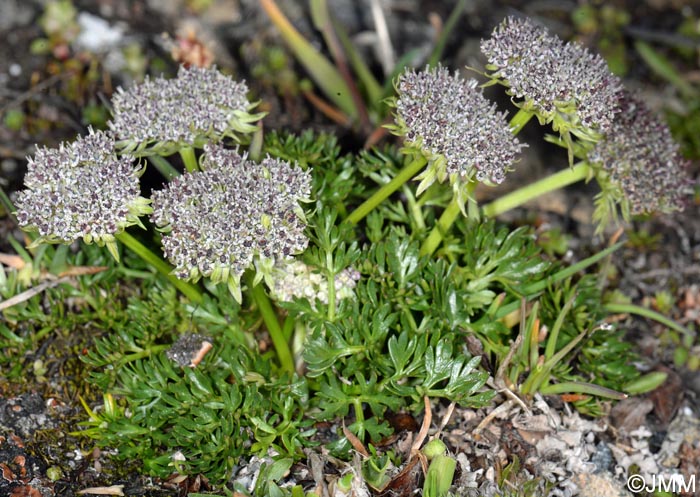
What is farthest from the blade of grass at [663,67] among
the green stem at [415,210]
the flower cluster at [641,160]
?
the green stem at [415,210]

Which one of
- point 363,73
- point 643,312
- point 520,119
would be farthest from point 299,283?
point 363,73

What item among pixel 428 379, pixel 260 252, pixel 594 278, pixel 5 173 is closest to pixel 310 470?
pixel 428 379

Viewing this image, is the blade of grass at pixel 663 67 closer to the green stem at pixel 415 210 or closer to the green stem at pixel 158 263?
the green stem at pixel 415 210

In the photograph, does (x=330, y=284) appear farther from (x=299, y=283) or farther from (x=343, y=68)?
(x=343, y=68)

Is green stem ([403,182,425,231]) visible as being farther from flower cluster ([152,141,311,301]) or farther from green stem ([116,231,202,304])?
green stem ([116,231,202,304])

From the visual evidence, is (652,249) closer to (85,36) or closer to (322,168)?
(322,168)

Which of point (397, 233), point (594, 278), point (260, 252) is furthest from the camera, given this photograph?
point (594, 278)
